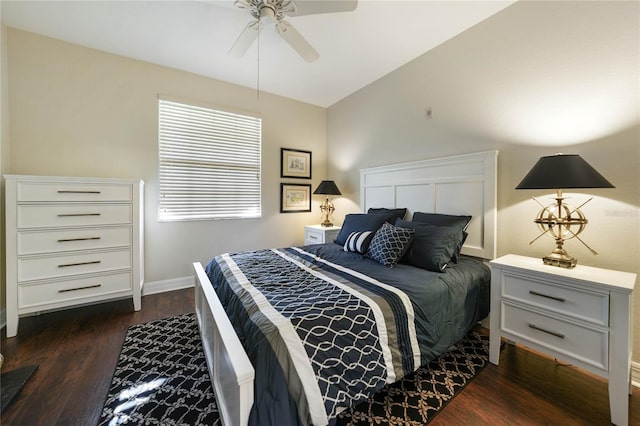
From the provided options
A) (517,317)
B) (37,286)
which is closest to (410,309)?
(517,317)

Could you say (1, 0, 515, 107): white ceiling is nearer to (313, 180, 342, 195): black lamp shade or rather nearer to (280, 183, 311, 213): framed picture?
(313, 180, 342, 195): black lamp shade

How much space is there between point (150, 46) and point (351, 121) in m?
2.55

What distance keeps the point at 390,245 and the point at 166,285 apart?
2737 millimetres

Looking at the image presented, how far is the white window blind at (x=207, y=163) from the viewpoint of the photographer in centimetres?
305

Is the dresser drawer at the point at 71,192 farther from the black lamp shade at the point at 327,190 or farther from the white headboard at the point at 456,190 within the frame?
the white headboard at the point at 456,190

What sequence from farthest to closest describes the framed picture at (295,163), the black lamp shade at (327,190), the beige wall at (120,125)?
the framed picture at (295,163), the black lamp shade at (327,190), the beige wall at (120,125)

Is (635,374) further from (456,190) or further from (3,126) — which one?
(3,126)

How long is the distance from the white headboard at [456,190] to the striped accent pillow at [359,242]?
2.42 ft

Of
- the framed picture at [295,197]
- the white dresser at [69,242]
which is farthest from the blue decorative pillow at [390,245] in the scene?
the white dresser at [69,242]

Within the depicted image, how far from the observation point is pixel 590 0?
1670 millimetres

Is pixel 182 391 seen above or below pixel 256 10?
below

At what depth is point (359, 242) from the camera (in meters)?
2.37

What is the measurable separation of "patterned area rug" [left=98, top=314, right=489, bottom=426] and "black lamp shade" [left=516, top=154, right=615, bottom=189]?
1.27m

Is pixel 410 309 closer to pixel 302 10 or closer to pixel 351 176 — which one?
pixel 302 10
